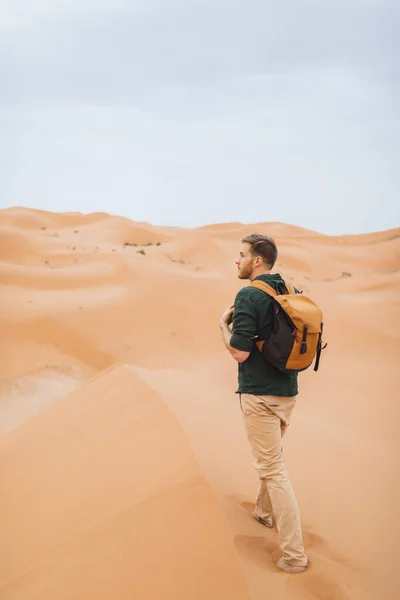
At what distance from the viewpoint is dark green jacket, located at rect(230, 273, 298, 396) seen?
104 inches

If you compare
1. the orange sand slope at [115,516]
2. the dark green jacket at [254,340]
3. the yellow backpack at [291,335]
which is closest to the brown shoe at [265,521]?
the orange sand slope at [115,516]

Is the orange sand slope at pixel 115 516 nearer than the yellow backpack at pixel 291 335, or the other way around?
the orange sand slope at pixel 115 516

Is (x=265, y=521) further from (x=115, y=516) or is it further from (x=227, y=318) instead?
(x=227, y=318)

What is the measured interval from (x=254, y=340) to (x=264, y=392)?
28 cm

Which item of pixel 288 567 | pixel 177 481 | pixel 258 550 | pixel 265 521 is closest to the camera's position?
pixel 288 567

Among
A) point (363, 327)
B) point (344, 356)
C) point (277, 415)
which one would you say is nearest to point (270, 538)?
point (277, 415)

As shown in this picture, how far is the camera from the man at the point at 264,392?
8.52ft

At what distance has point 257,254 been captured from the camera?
288 cm

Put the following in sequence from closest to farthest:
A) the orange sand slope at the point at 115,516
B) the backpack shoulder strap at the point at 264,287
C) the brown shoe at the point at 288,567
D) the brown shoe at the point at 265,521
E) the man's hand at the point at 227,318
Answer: the orange sand slope at the point at 115,516
the brown shoe at the point at 288,567
the backpack shoulder strap at the point at 264,287
the man's hand at the point at 227,318
the brown shoe at the point at 265,521

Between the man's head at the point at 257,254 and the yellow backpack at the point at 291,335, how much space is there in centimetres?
26

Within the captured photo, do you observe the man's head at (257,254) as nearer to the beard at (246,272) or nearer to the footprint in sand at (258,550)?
the beard at (246,272)

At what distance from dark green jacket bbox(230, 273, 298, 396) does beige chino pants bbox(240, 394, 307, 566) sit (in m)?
0.05

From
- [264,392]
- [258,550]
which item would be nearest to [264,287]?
[264,392]

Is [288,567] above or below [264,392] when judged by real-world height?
below
